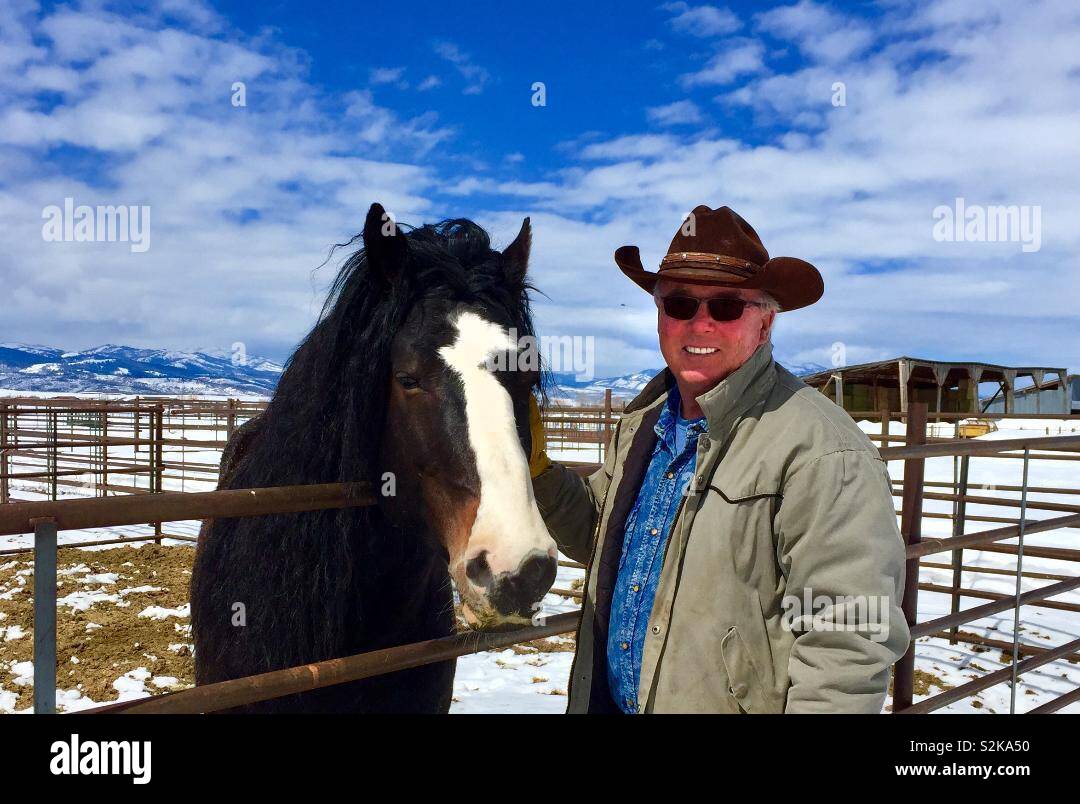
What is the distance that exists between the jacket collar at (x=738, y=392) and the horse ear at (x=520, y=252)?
0.94 m

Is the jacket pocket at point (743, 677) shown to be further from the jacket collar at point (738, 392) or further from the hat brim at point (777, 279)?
the hat brim at point (777, 279)

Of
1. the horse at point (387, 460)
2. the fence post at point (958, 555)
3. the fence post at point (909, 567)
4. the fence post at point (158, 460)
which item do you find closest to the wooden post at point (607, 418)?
the fence post at point (958, 555)

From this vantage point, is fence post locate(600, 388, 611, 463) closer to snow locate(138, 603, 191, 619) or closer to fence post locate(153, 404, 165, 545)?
snow locate(138, 603, 191, 619)

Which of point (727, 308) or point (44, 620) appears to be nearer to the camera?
point (44, 620)

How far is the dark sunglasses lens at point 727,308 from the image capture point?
1.69 meters

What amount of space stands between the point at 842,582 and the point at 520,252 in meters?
1.59

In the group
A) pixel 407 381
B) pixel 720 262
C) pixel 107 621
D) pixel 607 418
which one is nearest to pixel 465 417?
pixel 407 381

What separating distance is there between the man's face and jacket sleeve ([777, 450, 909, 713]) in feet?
1.25

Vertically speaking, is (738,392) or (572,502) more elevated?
(738,392)

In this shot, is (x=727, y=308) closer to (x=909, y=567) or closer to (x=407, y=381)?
(x=407, y=381)

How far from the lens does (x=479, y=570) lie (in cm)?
157

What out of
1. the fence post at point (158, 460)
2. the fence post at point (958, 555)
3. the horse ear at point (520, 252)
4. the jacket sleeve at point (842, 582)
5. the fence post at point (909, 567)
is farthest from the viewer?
the fence post at point (158, 460)


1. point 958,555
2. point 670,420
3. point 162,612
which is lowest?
point 162,612
